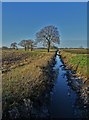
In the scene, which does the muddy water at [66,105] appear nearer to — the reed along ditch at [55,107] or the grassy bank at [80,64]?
the reed along ditch at [55,107]

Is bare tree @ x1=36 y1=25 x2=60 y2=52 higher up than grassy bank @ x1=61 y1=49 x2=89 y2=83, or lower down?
higher up

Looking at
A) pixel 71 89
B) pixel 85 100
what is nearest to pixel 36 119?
pixel 85 100

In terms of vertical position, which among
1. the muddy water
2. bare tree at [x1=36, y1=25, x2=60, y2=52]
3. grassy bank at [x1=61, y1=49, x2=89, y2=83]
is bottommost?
the muddy water

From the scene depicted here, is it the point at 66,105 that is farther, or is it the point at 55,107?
the point at 66,105

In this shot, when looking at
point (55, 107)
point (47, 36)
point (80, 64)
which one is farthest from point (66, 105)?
point (47, 36)

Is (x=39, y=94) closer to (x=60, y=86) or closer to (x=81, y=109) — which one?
(x=81, y=109)

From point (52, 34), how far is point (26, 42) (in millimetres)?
31414

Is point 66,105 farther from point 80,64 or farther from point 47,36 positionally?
point 47,36

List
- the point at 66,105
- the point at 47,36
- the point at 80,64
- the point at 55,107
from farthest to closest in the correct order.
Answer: the point at 47,36, the point at 80,64, the point at 66,105, the point at 55,107

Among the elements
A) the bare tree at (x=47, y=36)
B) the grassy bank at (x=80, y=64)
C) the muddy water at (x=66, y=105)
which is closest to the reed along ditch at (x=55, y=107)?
the muddy water at (x=66, y=105)

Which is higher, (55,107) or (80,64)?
(80,64)

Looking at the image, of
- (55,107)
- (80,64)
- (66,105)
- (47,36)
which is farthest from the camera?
(47,36)

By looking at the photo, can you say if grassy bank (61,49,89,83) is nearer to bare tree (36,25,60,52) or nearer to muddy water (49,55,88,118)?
muddy water (49,55,88,118)

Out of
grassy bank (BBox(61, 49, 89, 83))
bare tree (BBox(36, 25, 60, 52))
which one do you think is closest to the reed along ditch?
grassy bank (BBox(61, 49, 89, 83))
